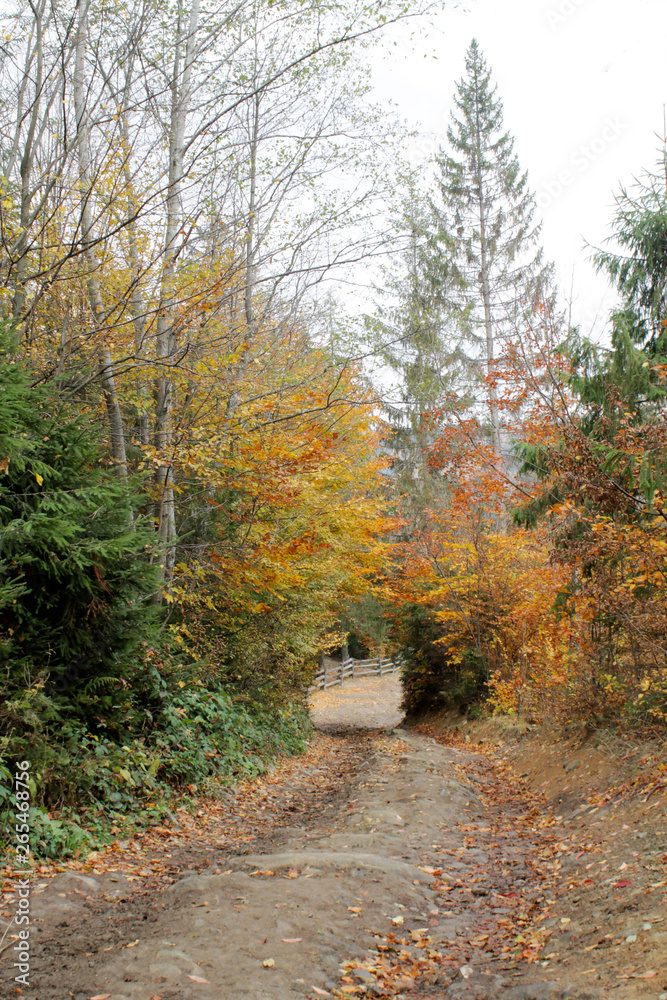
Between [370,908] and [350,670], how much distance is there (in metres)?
29.8

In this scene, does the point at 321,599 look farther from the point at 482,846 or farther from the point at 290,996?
the point at 290,996

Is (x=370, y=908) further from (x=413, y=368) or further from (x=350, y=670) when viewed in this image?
(x=350, y=670)

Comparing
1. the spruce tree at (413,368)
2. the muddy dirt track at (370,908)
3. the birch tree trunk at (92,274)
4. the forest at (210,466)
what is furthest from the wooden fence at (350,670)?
the muddy dirt track at (370,908)

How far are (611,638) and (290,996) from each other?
6.12 m

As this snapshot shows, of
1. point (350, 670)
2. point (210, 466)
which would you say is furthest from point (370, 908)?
Result: point (350, 670)

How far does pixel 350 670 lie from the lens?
33812 mm

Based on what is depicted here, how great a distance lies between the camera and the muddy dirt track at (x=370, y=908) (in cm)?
353

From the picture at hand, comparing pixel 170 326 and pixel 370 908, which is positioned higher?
pixel 170 326

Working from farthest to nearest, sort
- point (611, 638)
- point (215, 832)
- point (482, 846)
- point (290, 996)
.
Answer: point (611, 638) → point (215, 832) → point (482, 846) → point (290, 996)

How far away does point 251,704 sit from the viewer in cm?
1170

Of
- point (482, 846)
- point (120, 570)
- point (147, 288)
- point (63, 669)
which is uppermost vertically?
point (147, 288)

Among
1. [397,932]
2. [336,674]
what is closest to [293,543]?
[397,932]

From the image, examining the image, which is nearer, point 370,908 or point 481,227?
point 370,908

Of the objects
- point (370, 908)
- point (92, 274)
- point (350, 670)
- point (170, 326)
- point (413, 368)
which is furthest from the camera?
point (350, 670)
